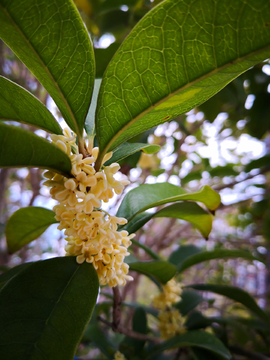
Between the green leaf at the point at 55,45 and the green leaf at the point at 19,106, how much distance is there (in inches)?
1.8

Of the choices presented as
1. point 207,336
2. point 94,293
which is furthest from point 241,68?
point 207,336

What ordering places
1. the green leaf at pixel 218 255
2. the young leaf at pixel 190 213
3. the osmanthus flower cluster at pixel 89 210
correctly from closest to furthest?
the osmanthus flower cluster at pixel 89 210
the young leaf at pixel 190 213
the green leaf at pixel 218 255

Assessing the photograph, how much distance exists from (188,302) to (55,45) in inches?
49.6

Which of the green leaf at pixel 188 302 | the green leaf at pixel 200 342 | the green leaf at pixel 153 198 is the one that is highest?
the green leaf at pixel 153 198

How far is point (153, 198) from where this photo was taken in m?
0.78

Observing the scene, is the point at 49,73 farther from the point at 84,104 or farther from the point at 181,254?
the point at 181,254

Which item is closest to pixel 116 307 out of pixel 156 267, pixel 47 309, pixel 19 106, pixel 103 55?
pixel 156 267

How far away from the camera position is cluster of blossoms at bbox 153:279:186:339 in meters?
1.06

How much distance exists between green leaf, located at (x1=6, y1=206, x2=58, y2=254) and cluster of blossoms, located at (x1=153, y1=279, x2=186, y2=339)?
0.55 m

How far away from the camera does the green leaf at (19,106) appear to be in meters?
0.54

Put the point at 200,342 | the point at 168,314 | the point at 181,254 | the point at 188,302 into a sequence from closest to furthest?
the point at 200,342
the point at 168,314
the point at 188,302
the point at 181,254

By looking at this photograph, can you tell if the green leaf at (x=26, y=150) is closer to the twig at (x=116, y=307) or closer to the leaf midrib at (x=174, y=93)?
the leaf midrib at (x=174, y=93)

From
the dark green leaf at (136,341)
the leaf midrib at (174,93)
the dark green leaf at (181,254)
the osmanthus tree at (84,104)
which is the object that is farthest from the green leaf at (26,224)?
the dark green leaf at (181,254)

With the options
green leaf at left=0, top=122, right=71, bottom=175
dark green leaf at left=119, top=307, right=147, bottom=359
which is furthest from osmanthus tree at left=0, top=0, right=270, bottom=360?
dark green leaf at left=119, top=307, right=147, bottom=359
